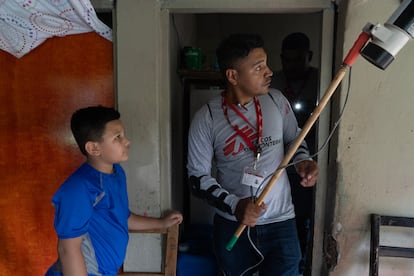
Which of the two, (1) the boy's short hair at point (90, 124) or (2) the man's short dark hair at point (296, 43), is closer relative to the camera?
(1) the boy's short hair at point (90, 124)

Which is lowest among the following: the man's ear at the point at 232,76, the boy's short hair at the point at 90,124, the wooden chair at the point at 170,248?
the wooden chair at the point at 170,248

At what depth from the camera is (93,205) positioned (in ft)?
3.98

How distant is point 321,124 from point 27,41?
1361 mm

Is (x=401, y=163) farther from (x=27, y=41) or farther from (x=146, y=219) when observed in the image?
(x=27, y=41)

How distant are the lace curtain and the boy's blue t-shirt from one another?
2.05 feet

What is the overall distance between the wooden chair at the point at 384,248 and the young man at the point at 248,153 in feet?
1.03

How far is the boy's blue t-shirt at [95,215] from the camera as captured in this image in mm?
1145

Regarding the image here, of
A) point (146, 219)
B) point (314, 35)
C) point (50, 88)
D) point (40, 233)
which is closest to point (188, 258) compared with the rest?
point (146, 219)

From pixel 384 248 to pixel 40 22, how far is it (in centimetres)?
172

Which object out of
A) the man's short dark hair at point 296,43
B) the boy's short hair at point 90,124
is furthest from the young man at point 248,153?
the man's short dark hair at point 296,43

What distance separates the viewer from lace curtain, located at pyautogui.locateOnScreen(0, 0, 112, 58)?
1.39 meters

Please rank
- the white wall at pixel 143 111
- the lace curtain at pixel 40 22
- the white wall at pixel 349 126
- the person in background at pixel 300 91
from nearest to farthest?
the lace curtain at pixel 40 22
the white wall at pixel 349 126
the white wall at pixel 143 111
the person in background at pixel 300 91

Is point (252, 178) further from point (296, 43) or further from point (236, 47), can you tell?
point (296, 43)

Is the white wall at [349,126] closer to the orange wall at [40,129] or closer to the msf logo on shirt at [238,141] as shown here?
the orange wall at [40,129]
